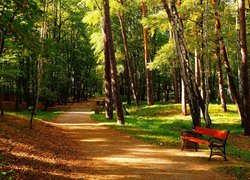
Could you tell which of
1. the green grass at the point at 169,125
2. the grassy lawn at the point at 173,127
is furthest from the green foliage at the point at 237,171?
the green grass at the point at 169,125

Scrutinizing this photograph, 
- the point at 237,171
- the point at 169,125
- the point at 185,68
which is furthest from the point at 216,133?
the point at 169,125

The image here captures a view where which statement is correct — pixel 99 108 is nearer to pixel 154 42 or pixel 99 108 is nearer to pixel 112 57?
pixel 112 57

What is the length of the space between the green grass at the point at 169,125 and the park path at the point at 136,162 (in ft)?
3.29

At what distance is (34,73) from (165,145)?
23.5 metres

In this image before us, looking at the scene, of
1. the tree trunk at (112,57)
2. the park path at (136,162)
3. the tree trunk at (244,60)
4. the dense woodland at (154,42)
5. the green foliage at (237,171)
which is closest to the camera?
the green foliage at (237,171)

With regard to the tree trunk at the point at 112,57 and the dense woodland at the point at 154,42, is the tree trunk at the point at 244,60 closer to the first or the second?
the dense woodland at the point at 154,42

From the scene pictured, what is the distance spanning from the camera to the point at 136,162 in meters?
9.06

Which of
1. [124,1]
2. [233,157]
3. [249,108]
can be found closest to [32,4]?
[233,157]

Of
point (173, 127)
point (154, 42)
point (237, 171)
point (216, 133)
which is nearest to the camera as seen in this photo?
point (237, 171)

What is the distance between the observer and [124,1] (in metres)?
23.8

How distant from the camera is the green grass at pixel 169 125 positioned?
12211mm

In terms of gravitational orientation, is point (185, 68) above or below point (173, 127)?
above

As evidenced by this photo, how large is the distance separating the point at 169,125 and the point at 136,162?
9.09 metres

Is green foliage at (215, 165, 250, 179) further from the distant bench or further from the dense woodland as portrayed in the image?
the distant bench
